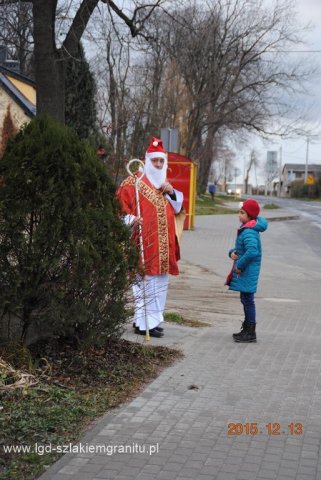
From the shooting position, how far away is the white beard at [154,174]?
725 cm

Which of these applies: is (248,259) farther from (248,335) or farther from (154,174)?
(154,174)

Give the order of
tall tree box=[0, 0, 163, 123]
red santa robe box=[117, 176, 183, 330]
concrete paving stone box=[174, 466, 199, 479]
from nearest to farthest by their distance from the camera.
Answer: concrete paving stone box=[174, 466, 199, 479]
red santa robe box=[117, 176, 183, 330]
tall tree box=[0, 0, 163, 123]

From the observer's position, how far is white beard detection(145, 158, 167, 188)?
725 centimetres

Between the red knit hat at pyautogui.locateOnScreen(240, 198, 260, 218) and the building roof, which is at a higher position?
the building roof

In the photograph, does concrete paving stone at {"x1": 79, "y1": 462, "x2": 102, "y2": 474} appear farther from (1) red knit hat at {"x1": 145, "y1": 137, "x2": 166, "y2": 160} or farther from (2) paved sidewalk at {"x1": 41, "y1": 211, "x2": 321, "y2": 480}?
(1) red knit hat at {"x1": 145, "y1": 137, "x2": 166, "y2": 160}

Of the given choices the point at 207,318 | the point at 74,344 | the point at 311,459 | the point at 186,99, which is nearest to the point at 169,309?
the point at 207,318

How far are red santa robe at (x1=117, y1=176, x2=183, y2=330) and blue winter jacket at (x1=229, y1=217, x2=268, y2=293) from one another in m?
0.67

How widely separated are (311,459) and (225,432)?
64 cm

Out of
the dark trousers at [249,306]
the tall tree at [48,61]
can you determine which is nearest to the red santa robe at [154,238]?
the dark trousers at [249,306]

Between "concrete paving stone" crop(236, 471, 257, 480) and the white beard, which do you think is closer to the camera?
"concrete paving stone" crop(236, 471, 257, 480)

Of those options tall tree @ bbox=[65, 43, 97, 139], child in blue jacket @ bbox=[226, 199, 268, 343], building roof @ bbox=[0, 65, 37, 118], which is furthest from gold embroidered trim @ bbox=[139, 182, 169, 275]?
building roof @ bbox=[0, 65, 37, 118]

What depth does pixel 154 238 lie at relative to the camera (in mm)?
7148

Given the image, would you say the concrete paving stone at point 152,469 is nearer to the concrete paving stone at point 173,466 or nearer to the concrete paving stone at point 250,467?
the concrete paving stone at point 173,466
